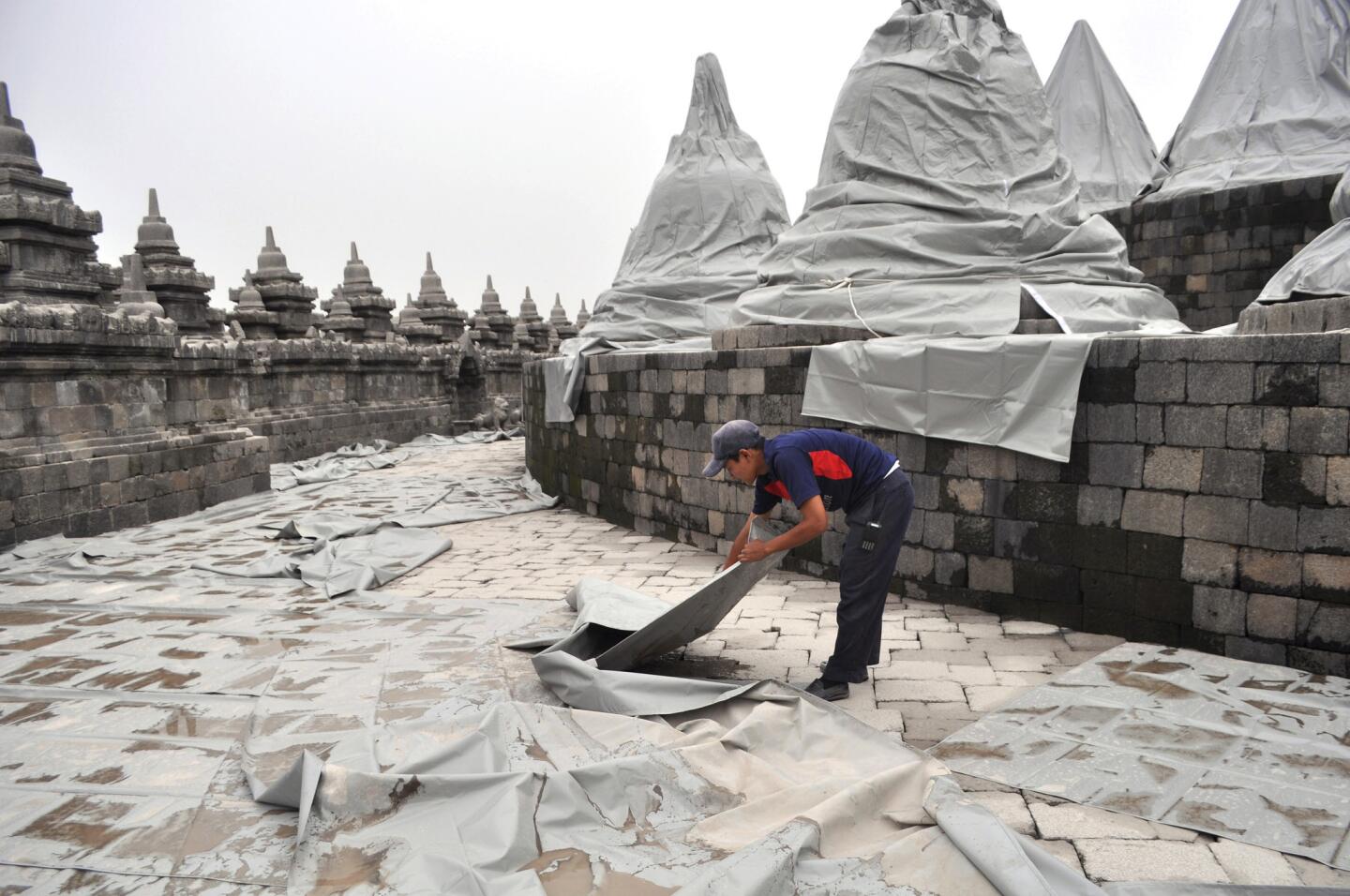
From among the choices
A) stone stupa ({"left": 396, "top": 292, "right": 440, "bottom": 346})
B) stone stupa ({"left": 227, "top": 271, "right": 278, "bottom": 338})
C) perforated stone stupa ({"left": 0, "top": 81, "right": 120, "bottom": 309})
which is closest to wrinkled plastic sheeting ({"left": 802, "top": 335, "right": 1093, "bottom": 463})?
perforated stone stupa ({"left": 0, "top": 81, "right": 120, "bottom": 309})

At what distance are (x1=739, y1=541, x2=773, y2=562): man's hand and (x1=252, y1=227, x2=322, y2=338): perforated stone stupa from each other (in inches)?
601

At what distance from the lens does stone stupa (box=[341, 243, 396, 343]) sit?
2050 centimetres

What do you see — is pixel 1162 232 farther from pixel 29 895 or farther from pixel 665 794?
pixel 29 895

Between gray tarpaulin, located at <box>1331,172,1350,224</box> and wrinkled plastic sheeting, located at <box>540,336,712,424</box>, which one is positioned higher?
gray tarpaulin, located at <box>1331,172,1350,224</box>

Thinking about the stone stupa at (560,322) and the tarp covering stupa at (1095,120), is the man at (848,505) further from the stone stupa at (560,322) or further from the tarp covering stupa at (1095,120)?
the stone stupa at (560,322)

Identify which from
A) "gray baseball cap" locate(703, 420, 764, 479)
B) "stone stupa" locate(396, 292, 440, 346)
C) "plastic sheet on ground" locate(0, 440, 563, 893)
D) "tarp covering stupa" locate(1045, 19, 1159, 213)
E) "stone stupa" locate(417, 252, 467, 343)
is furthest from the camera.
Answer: "stone stupa" locate(417, 252, 467, 343)

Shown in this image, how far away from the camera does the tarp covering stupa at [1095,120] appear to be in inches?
634

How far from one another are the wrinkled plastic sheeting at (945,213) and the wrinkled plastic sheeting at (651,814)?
14.3 ft

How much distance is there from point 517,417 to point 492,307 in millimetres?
5772

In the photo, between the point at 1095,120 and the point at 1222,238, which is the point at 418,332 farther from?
the point at 1222,238

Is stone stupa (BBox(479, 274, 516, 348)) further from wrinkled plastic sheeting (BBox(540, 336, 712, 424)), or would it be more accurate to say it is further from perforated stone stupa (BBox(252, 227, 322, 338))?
wrinkled plastic sheeting (BBox(540, 336, 712, 424))

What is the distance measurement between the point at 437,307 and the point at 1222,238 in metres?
18.7

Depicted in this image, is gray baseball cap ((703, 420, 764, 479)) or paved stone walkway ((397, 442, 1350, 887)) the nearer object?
paved stone walkway ((397, 442, 1350, 887))

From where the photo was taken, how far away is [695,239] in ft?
42.0
